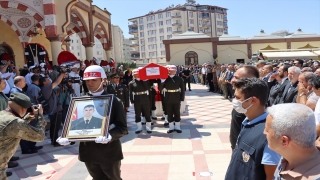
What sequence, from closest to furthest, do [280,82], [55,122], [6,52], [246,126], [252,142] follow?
[252,142] < [246,126] < [280,82] < [55,122] < [6,52]

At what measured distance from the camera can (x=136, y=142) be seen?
6504 millimetres

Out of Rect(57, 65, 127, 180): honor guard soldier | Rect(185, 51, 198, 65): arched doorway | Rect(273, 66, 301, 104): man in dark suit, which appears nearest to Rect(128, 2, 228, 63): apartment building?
Rect(185, 51, 198, 65): arched doorway

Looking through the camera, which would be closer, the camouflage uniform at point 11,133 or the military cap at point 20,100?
the camouflage uniform at point 11,133

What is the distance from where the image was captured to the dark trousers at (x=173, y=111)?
23.8 feet

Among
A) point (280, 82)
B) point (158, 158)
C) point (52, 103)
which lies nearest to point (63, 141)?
point (158, 158)

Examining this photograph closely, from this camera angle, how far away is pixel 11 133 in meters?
2.67

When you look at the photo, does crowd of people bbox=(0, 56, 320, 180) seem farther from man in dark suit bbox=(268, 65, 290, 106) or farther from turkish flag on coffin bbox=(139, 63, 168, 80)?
turkish flag on coffin bbox=(139, 63, 168, 80)

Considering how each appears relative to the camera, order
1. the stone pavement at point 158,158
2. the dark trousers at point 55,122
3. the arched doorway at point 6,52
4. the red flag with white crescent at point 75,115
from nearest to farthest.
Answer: the red flag with white crescent at point 75,115 → the stone pavement at point 158,158 → the dark trousers at point 55,122 → the arched doorway at point 6,52

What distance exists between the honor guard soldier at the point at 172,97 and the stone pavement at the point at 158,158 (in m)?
0.34

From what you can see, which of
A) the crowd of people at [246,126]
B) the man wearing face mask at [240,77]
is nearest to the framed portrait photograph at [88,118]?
the crowd of people at [246,126]

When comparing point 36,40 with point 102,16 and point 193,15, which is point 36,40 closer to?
point 102,16

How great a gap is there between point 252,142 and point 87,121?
173 centimetres

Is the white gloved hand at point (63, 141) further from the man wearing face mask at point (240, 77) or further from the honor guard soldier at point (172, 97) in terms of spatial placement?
the honor guard soldier at point (172, 97)

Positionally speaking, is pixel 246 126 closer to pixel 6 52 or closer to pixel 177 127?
pixel 177 127
